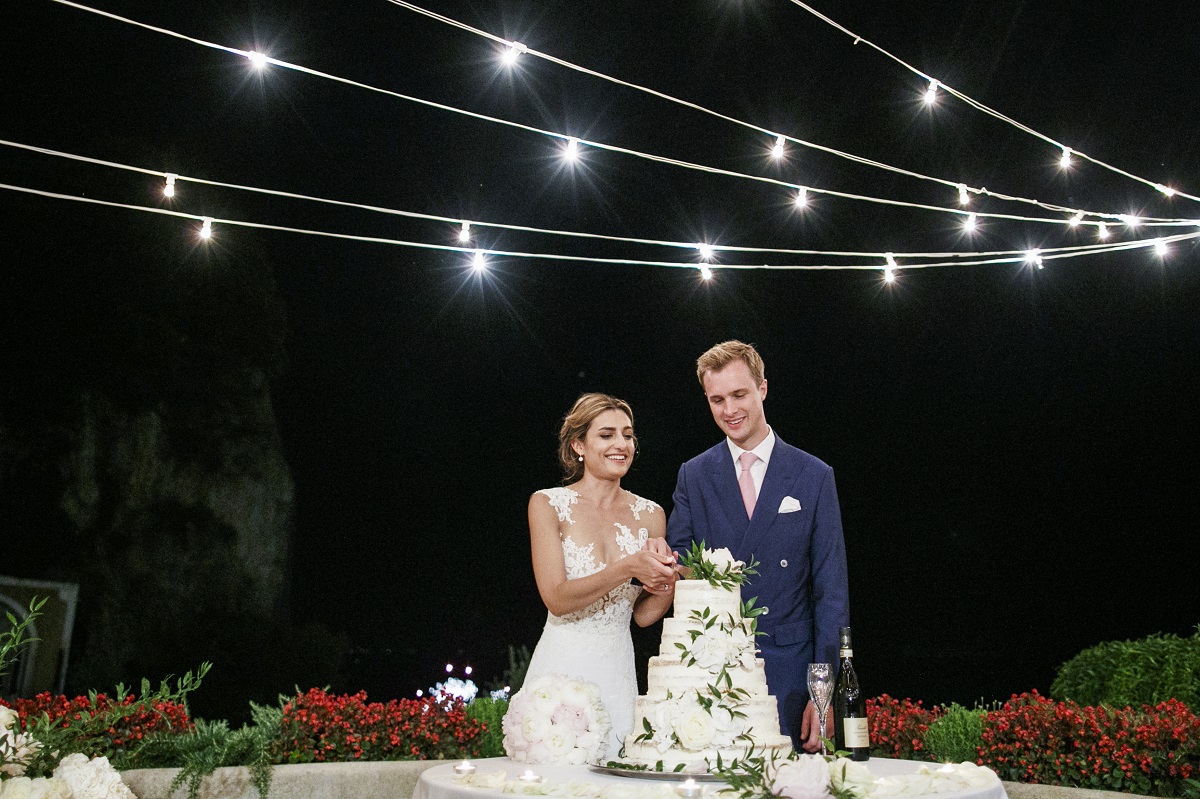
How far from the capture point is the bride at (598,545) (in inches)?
135

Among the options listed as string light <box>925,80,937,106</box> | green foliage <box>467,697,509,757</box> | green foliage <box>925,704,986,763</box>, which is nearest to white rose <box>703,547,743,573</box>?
green foliage <box>925,704,986,763</box>

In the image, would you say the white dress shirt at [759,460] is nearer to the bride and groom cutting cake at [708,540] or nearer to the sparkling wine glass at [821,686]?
the bride and groom cutting cake at [708,540]

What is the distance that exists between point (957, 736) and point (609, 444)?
8.82 ft

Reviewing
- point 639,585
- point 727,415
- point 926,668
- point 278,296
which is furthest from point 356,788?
point 926,668

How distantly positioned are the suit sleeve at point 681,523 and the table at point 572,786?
1.29 m

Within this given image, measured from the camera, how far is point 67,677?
728 cm

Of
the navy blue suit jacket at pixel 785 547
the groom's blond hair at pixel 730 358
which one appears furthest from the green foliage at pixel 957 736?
the groom's blond hair at pixel 730 358

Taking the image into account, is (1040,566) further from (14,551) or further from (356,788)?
(14,551)

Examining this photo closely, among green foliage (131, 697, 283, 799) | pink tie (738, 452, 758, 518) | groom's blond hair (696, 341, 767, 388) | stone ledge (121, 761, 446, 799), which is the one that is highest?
groom's blond hair (696, 341, 767, 388)

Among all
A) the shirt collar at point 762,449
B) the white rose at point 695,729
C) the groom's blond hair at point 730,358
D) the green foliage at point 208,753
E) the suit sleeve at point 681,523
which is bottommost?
the green foliage at point 208,753

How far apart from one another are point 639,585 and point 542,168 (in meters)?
5.07

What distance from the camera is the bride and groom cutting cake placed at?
328cm

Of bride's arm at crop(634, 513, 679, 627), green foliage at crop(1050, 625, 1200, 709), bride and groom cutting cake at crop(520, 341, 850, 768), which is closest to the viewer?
bride's arm at crop(634, 513, 679, 627)

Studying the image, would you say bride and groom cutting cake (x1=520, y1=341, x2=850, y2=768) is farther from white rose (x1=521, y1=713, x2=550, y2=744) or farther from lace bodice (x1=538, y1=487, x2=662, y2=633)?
white rose (x1=521, y1=713, x2=550, y2=744)
